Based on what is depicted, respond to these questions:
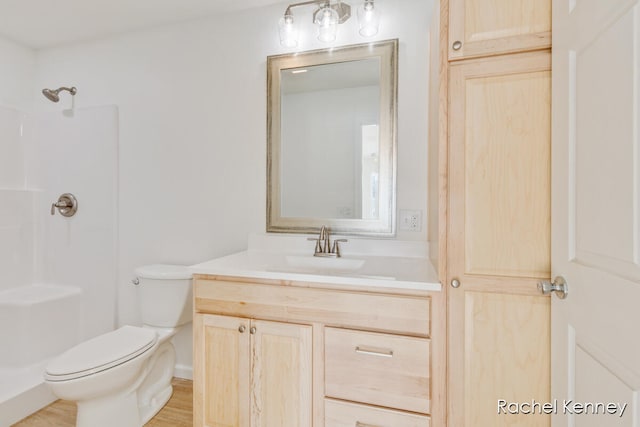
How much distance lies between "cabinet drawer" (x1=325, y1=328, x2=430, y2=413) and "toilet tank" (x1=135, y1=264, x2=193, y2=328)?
1.06 meters

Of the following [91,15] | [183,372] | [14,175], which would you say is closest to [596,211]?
[183,372]

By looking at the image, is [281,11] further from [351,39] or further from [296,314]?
[296,314]

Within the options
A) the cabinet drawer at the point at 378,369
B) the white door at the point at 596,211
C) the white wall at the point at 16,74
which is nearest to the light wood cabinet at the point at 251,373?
the cabinet drawer at the point at 378,369

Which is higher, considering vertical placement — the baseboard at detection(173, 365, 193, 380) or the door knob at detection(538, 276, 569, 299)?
the door knob at detection(538, 276, 569, 299)

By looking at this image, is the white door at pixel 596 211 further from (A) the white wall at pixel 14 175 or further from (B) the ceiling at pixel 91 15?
(A) the white wall at pixel 14 175

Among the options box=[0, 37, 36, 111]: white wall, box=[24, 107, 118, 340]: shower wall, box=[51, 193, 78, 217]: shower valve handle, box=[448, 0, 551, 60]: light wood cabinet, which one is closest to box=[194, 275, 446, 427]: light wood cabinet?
box=[448, 0, 551, 60]: light wood cabinet

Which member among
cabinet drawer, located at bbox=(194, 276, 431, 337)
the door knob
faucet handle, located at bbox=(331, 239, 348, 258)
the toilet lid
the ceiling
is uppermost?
the ceiling

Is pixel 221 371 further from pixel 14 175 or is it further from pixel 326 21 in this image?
pixel 14 175

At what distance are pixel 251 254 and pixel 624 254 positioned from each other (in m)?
1.57

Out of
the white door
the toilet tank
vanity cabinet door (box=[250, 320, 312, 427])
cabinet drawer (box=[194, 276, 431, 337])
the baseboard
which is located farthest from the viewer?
the baseboard

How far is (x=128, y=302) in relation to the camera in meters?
2.30

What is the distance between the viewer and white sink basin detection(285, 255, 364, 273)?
1.65 metres

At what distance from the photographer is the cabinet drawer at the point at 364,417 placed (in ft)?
4.00

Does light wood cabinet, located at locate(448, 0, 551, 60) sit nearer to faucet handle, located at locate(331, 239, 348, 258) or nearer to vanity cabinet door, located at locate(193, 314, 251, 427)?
faucet handle, located at locate(331, 239, 348, 258)
